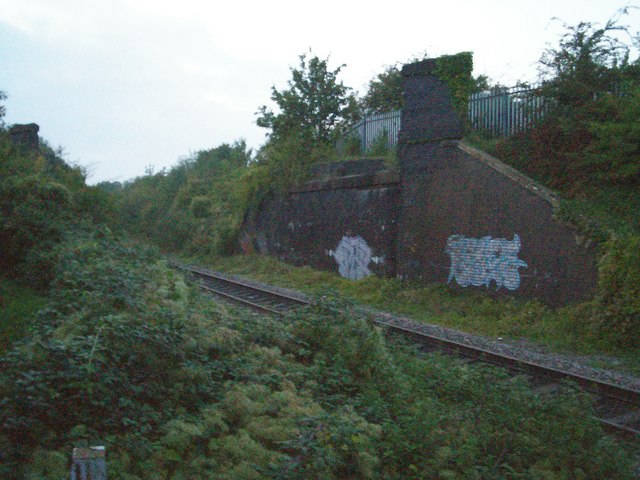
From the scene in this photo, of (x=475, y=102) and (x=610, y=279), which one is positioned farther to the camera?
(x=475, y=102)

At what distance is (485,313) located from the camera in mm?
12484

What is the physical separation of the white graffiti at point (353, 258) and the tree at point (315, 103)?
648cm

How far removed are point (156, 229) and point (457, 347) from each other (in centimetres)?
2362

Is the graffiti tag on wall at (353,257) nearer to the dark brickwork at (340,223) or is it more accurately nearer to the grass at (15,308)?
the dark brickwork at (340,223)

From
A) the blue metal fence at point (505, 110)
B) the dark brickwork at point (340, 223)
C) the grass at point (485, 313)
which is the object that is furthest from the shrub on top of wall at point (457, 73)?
the grass at point (485, 313)

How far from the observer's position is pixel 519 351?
A: 9734mm

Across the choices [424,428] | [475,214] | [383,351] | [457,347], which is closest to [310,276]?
[475,214]

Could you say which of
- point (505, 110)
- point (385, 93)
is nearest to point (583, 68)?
point (505, 110)

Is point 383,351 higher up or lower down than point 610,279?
lower down

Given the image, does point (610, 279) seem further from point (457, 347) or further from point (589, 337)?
point (457, 347)

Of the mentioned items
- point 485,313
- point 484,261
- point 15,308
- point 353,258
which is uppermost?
point 484,261

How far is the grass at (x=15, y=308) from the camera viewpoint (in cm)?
684

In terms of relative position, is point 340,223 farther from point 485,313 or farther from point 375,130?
point 485,313

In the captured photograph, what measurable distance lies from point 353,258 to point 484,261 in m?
5.12
